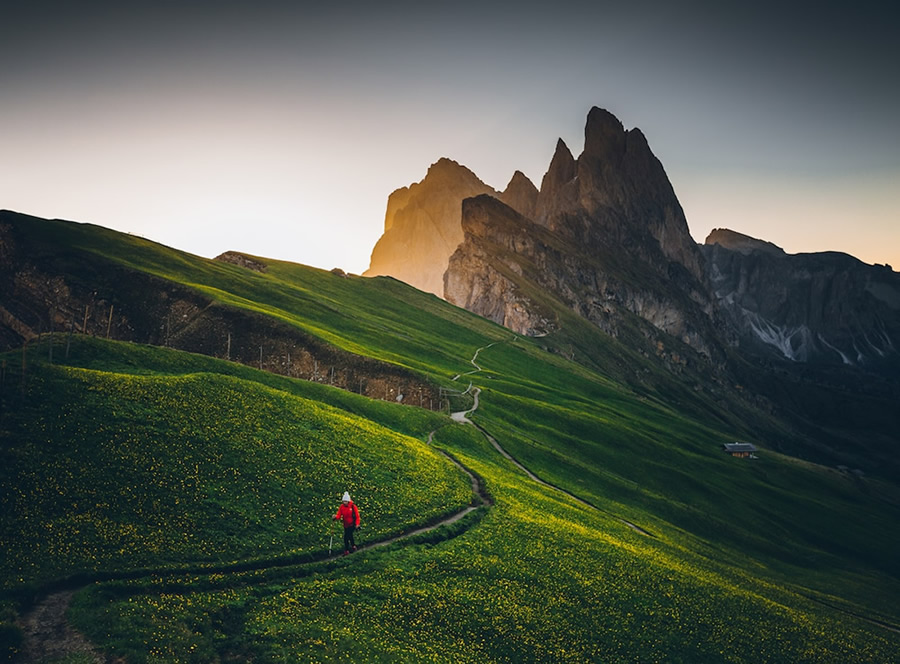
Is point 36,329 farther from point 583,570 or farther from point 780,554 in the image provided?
point 780,554

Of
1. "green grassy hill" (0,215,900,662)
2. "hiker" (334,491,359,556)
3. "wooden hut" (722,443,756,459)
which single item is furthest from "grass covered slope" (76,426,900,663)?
"wooden hut" (722,443,756,459)

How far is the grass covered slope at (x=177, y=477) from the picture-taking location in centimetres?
2744

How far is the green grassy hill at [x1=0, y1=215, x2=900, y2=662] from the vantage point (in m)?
24.7

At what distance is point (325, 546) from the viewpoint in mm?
32031

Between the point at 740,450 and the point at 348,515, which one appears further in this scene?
the point at 740,450

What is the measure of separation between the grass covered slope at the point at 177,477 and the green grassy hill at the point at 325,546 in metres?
0.15

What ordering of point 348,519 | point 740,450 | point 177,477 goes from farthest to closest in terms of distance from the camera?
point 740,450 → point 177,477 → point 348,519

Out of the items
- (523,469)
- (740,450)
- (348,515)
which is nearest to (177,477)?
(348,515)

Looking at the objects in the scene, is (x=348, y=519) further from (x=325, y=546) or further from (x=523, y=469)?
(x=523, y=469)

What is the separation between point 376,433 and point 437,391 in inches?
1674

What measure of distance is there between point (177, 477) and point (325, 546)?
10120mm

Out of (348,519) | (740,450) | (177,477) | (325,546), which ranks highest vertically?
(177,477)

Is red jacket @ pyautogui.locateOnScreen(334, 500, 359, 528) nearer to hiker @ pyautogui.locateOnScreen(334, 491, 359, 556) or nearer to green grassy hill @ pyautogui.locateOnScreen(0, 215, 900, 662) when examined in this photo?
hiker @ pyautogui.locateOnScreen(334, 491, 359, 556)

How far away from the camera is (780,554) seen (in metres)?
77.2
